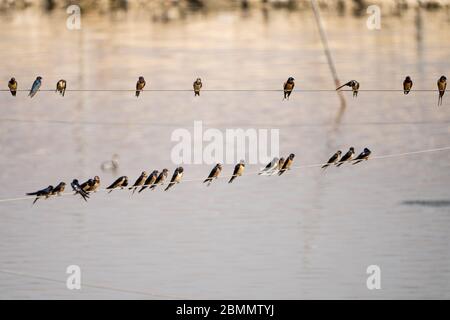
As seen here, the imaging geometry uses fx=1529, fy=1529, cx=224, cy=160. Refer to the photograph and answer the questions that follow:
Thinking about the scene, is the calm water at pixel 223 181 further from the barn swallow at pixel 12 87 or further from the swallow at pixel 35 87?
the barn swallow at pixel 12 87

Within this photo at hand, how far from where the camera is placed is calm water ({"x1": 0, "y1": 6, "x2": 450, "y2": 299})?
53.1m

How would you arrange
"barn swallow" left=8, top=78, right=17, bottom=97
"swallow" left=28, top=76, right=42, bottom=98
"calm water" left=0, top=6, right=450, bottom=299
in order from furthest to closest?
"calm water" left=0, top=6, right=450, bottom=299 → "swallow" left=28, top=76, right=42, bottom=98 → "barn swallow" left=8, top=78, right=17, bottom=97

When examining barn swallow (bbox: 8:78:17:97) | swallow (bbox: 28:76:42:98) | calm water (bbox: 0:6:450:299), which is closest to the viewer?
barn swallow (bbox: 8:78:17:97)

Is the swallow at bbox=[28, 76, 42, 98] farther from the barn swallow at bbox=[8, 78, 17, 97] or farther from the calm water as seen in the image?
the calm water

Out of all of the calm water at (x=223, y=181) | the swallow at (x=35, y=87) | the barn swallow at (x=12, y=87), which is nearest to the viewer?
the barn swallow at (x=12, y=87)

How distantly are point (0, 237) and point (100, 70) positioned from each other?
5854 centimetres

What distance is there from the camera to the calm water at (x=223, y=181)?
174 feet

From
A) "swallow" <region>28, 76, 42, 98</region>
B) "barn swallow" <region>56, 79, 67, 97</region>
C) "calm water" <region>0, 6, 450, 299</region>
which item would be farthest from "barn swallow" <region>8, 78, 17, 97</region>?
"calm water" <region>0, 6, 450, 299</region>

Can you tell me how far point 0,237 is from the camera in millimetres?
58031

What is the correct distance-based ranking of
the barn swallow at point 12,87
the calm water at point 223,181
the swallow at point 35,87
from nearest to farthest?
the barn swallow at point 12,87, the swallow at point 35,87, the calm water at point 223,181

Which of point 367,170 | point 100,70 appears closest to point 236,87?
point 100,70

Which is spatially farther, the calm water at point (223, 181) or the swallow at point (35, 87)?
the calm water at point (223, 181)

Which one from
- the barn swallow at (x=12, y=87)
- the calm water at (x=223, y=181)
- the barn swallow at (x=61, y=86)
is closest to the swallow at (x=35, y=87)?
the barn swallow at (x=12, y=87)

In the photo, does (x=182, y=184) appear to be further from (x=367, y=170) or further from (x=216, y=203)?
(x=367, y=170)
